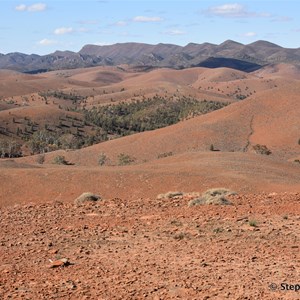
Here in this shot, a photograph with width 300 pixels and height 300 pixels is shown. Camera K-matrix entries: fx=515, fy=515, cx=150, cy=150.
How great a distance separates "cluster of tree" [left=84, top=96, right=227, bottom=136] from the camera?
120000 mm

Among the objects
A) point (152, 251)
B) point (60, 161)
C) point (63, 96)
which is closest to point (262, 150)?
point (60, 161)

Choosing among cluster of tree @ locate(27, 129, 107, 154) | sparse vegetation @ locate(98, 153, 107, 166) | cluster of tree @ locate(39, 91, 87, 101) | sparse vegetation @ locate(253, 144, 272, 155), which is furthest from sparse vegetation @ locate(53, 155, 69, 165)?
cluster of tree @ locate(39, 91, 87, 101)

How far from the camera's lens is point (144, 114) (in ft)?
453

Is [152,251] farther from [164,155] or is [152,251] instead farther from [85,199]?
[164,155]

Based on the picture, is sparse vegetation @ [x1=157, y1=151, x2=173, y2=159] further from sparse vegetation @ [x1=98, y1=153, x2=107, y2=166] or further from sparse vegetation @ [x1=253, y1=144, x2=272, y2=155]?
sparse vegetation @ [x1=253, y1=144, x2=272, y2=155]

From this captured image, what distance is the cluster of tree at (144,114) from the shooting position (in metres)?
120

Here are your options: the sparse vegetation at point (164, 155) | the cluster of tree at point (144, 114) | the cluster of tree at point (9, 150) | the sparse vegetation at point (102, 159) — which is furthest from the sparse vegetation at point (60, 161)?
the cluster of tree at point (144, 114)

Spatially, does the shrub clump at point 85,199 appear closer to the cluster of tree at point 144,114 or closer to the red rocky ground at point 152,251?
the red rocky ground at point 152,251

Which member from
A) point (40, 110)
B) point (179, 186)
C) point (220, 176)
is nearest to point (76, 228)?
point (179, 186)

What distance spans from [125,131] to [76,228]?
105 metres

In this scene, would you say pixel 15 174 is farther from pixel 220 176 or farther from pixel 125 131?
pixel 125 131

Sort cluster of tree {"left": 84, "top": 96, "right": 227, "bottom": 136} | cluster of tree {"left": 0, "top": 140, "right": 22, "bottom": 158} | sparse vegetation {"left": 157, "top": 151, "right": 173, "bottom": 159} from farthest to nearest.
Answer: cluster of tree {"left": 84, "top": 96, "right": 227, "bottom": 136}, cluster of tree {"left": 0, "top": 140, "right": 22, "bottom": 158}, sparse vegetation {"left": 157, "top": 151, "right": 173, "bottom": 159}

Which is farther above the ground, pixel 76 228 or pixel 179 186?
pixel 76 228

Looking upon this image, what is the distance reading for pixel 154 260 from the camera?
970cm
